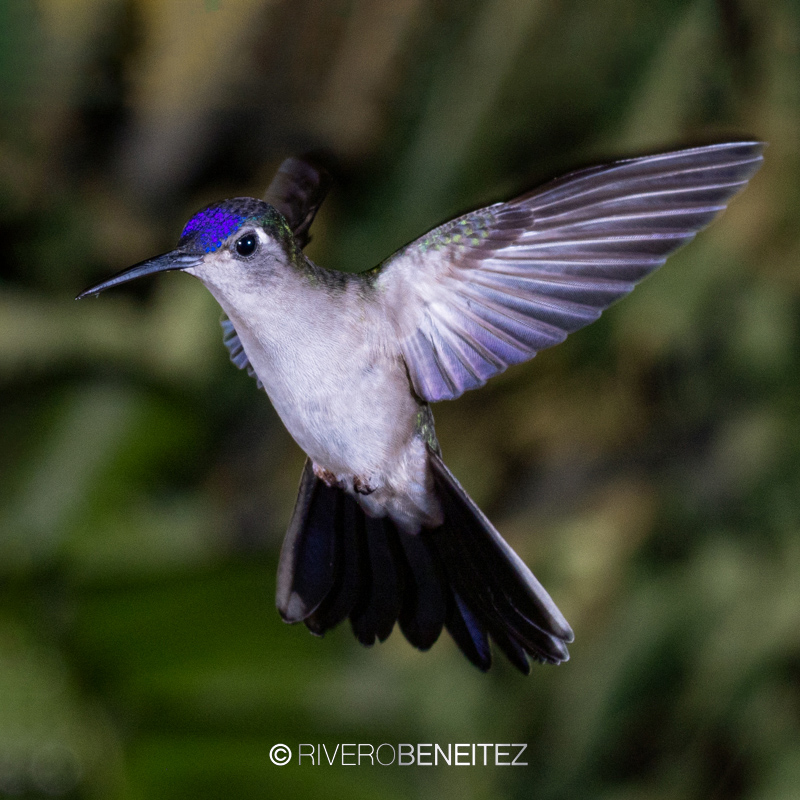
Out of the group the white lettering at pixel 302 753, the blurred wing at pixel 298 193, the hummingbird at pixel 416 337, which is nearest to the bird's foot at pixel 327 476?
the hummingbird at pixel 416 337

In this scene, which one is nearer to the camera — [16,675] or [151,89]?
[16,675]

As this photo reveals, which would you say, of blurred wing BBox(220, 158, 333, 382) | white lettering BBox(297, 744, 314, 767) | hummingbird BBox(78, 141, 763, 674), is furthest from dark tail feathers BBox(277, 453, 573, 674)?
white lettering BBox(297, 744, 314, 767)

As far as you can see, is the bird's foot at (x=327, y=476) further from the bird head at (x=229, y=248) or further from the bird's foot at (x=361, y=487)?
the bird head at (x=229, y=248)

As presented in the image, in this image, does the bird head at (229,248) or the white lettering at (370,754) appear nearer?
the bird head at (229,248)

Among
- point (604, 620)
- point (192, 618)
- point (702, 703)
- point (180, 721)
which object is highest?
point (192, 618)

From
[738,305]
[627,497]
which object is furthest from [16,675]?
[738,305]

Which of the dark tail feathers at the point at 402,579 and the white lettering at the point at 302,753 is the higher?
the dark tail feathers at the point at 402,579

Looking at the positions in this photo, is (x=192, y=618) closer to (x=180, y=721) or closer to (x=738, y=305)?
(x=180, y=721)

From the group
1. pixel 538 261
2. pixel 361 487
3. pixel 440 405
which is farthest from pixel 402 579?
pixel 440 405
